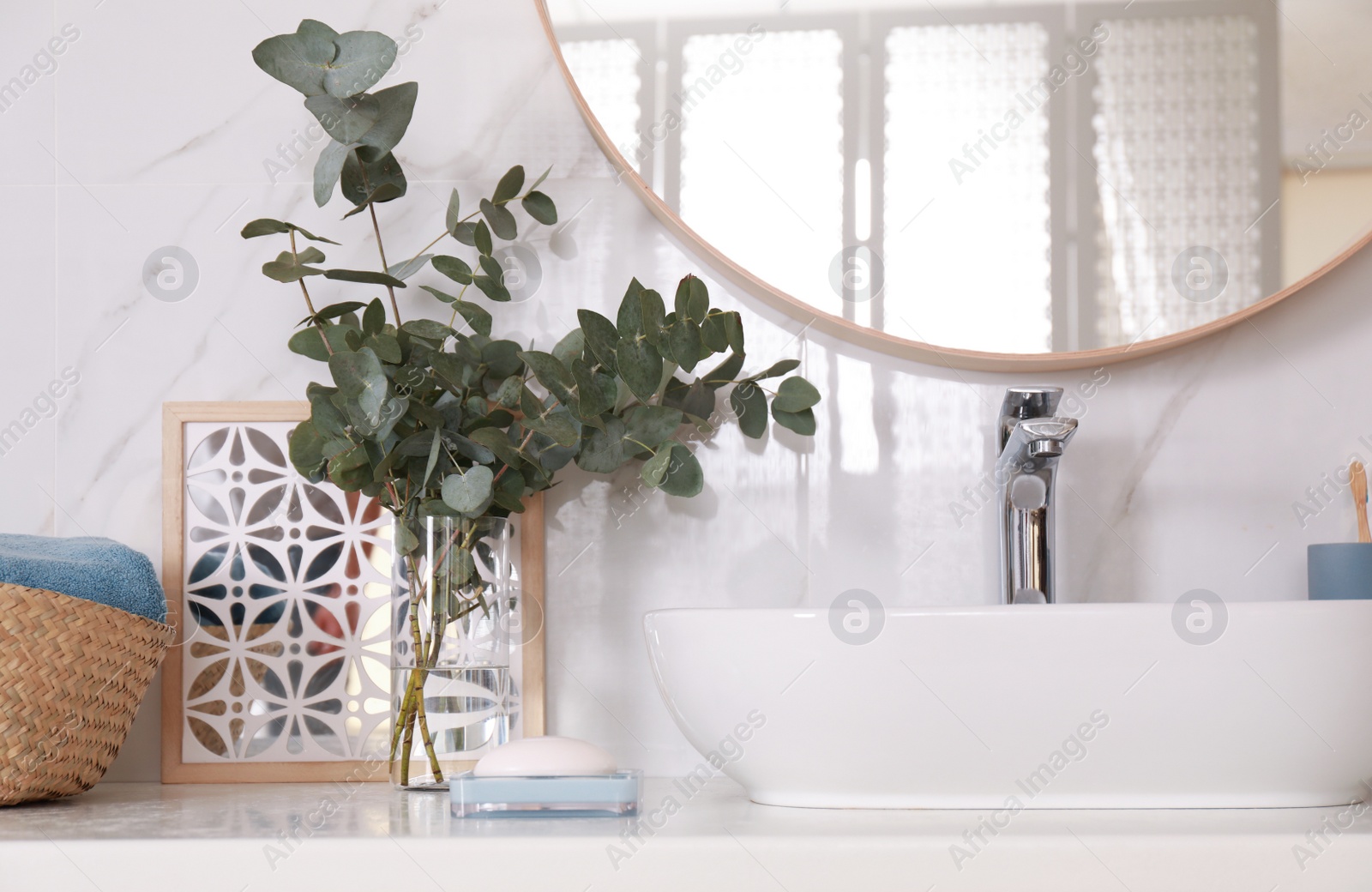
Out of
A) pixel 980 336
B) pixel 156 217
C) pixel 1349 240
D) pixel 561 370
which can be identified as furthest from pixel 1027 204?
pixel 156 217

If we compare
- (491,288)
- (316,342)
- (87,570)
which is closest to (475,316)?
(491,288)

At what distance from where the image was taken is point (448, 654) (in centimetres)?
86

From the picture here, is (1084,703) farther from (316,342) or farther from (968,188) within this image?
(316,342)

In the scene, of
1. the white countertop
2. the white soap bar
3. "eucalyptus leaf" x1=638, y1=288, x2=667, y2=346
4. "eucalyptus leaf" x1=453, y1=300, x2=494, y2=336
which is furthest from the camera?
"eucalyptus leaf" x1=453, y1=300, x2=494, y2=336

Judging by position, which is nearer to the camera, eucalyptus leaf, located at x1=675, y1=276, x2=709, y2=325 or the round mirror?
eucalyptus leaf, located at x1=675, y1=276, x2=709, y2=325

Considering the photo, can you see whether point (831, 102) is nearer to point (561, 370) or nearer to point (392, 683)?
point (561, 370)

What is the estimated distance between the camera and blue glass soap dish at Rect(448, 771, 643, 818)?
2.15 feet

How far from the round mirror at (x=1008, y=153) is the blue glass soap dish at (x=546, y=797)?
469 millimetres

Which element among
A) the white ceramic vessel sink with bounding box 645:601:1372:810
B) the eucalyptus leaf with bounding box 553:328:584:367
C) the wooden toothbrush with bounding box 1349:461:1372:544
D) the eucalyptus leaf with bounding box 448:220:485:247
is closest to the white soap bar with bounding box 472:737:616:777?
the white ceramic vessel sink with bounding box 645:601:1372:810

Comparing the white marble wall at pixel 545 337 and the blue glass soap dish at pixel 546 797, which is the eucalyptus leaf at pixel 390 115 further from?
the blue glass soap dish at pixel 546 797

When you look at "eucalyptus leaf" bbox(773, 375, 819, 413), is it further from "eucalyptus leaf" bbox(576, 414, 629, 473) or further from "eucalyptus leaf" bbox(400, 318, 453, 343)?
"eucalyptus leaf" bbox(400, 318, 453, 343)

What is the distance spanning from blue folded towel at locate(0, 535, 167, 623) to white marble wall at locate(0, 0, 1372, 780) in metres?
0.13

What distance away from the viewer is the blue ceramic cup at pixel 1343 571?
869 mm

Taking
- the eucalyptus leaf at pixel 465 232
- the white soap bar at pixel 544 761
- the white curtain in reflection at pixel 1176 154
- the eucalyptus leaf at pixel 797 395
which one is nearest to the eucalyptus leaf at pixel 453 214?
the eucalyptus leaf at pixel 465 232
